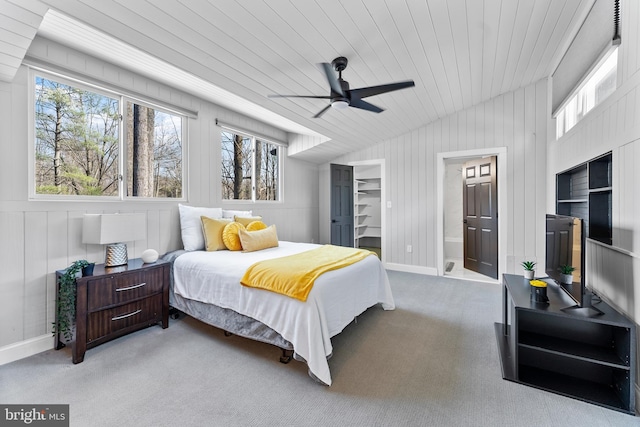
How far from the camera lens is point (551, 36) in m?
2.92

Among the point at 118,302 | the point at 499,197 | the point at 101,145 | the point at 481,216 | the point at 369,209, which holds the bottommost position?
the point at 118,302

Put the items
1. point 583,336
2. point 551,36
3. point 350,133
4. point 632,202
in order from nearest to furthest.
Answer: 1. point 632,202
2. point 583,336
3. point 551,36
4. point 350,133

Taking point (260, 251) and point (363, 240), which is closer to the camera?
point (260, 251)

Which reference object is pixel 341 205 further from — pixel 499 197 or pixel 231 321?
pixel 231 321

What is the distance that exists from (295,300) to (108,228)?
180 centimetres

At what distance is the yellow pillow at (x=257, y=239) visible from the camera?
3.21 metres

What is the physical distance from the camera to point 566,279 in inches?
82.0

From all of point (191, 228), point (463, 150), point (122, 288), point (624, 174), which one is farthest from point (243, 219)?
point (463, 150)

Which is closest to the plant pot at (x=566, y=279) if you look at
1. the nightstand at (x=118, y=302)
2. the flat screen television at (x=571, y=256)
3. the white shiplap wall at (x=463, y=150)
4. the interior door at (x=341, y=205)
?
the flat screen television at (x=571, y=256)

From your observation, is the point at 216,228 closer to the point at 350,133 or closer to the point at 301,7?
the point at 301,7

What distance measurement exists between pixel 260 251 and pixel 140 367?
1.49 metres

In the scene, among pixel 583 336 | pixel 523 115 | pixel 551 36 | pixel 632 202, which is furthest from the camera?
pixel 523 115

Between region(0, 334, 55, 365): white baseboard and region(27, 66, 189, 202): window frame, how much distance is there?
1.18 m

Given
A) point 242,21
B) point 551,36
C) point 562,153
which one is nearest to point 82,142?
point 242,21
